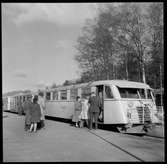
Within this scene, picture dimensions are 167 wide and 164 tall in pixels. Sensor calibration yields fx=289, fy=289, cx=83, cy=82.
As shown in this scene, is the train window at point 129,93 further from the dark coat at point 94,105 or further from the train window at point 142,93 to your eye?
the dark coat at point 94,105

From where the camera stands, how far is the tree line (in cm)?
3294

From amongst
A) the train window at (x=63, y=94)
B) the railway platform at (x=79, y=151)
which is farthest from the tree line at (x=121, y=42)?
the railway platform at (x=79, y=151)

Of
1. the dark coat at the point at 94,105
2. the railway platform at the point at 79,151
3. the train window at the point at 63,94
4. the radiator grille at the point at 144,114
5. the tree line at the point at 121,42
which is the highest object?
the tree line at the point at 121,42

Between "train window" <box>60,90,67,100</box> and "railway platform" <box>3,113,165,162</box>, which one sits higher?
"train window" <box>60,90,67,100</box>

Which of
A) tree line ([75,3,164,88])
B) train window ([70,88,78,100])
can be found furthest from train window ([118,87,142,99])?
tree line ([75,3,164,88])

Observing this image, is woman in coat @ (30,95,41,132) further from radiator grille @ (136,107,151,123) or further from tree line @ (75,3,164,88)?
tree line @ (75,3,164,88)

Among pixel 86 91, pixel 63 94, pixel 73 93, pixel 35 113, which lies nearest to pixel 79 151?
pixel 35 113

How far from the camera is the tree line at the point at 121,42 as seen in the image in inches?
1297

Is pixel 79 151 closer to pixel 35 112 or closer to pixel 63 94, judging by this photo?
pixel 35 112

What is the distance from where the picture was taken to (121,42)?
3469 centimetres

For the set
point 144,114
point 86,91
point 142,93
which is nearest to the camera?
point 144,114

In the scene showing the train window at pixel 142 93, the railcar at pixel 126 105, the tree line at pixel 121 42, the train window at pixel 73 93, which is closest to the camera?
the railcar at pixel 126 105

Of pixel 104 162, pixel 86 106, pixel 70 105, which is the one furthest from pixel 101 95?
pixel 104 162

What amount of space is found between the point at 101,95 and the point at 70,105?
407 centimetres
